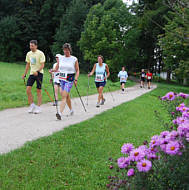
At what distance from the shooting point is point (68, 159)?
3.85m

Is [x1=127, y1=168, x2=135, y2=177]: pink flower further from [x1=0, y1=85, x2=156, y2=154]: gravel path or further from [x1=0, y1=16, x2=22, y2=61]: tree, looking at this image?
[x1=0, y1=16, x2=22, y2=61]: tree

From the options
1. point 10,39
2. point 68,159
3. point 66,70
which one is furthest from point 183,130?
point 10,39

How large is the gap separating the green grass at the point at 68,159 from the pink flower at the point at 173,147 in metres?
1.40

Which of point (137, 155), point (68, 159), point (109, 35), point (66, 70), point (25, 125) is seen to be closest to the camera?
point (137, 155)

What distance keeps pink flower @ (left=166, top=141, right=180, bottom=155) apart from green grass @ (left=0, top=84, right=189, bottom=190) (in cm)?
140

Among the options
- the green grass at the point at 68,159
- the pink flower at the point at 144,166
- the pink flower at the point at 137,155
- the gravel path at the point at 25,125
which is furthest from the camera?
→ the gravel path at the point at 25,125

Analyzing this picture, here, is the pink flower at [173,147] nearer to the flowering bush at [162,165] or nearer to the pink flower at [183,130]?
the flowering bush at [162,165]

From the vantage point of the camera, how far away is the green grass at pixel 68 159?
3157 mm

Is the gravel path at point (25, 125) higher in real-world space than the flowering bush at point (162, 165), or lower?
lower

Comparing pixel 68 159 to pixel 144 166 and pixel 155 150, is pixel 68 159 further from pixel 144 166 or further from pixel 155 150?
pixel 144 166

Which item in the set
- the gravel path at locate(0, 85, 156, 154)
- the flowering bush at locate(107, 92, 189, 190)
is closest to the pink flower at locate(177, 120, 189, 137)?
the flowering bush at locate(107, 92, 189, 190)

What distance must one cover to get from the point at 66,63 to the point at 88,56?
26.1m

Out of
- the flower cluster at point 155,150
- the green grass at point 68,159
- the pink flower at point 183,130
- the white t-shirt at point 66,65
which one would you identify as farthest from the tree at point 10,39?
the pink flower at point 183,130

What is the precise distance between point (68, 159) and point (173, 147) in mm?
2181
